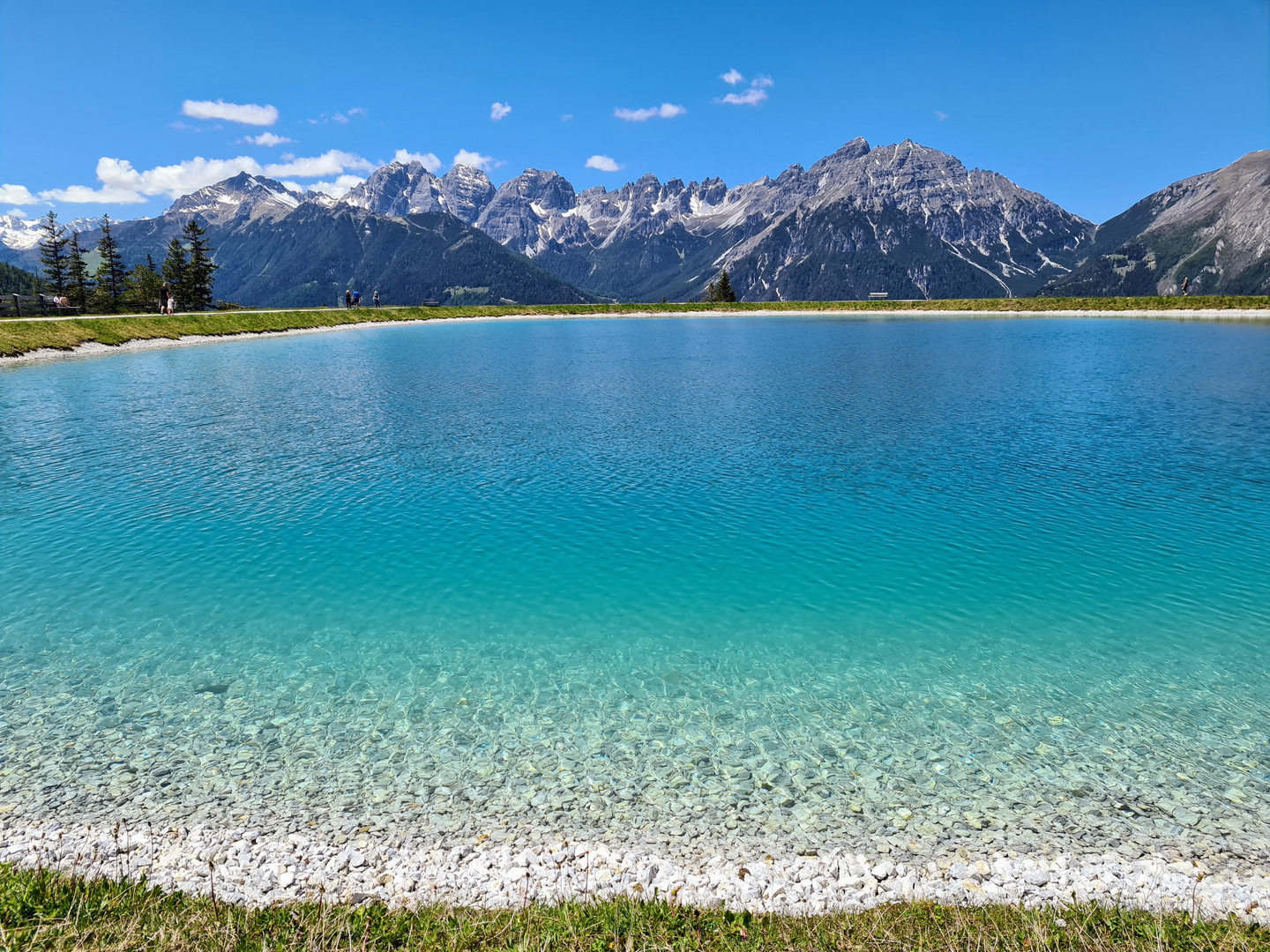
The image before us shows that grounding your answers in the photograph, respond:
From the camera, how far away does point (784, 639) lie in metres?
16.7

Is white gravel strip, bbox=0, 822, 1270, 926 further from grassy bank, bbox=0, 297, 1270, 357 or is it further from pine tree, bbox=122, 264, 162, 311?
pine tree, bbox=122, 264, 162, 311

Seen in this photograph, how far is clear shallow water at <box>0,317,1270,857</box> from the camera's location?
37.6 ft

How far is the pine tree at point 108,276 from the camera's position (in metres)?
127

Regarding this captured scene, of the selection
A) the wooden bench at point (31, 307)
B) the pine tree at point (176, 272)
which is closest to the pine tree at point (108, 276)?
the pine tree at point (176, 272)

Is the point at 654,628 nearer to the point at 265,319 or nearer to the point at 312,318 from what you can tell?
the point at 265,319

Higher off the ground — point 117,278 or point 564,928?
point 117,278

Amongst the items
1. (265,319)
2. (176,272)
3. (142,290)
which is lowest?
(265,319)

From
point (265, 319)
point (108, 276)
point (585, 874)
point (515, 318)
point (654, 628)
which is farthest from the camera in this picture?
point (515, 318)

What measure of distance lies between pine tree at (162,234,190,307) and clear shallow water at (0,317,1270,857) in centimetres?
11401

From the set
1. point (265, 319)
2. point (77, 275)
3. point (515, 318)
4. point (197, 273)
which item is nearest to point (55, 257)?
point (77, 275)

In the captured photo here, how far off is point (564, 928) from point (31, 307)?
452ft

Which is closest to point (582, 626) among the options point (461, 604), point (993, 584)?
point (461, 604)

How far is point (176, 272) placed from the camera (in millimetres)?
138000

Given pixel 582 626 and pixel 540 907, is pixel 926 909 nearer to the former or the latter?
pixel 540 907
